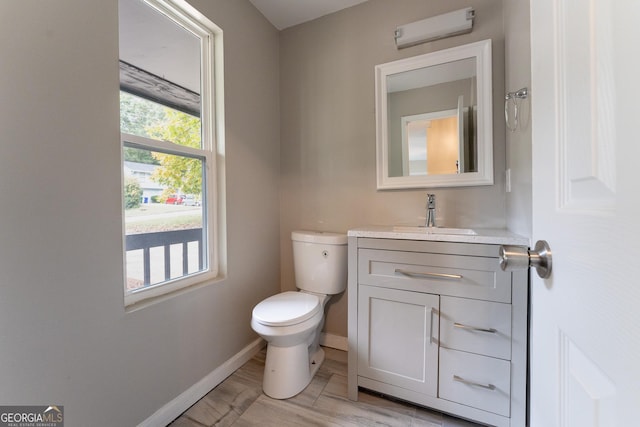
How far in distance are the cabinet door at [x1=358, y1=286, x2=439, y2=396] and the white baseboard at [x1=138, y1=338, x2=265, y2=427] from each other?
2.57 feet

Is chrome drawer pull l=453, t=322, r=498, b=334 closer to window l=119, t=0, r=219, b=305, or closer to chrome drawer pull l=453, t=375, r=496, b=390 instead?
chrome drawer pull l=453, t=375, r=496, b=390

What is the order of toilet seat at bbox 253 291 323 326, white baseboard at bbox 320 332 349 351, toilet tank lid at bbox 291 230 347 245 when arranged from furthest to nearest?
white baseboard at bbox 320 332 349 351 < toilet tank lid at bbox 291 230 347 245 < toilet seat at bbox 253 291 323 326

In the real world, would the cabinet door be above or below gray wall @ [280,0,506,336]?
below

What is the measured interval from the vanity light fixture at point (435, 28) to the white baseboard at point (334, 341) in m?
2.05

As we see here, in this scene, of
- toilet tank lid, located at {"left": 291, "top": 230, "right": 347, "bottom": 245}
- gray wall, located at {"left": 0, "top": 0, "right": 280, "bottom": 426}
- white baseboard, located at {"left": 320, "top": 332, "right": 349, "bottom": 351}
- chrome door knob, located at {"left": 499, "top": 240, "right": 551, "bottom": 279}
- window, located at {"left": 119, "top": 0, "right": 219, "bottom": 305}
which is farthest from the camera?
white baseboard, located at {"left": 320, "top": 332, "right": 349, "bottom": 351}

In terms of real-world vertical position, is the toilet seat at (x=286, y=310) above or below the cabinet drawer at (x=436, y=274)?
below

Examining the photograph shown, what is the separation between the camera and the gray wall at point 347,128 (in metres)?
1.49

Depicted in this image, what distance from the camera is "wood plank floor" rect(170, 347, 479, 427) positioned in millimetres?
1219

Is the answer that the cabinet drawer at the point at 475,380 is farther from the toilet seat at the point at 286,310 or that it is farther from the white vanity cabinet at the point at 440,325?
the toilet seat at the point at 286,310

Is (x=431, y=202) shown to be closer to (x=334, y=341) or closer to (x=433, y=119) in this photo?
(x=433, y=119)

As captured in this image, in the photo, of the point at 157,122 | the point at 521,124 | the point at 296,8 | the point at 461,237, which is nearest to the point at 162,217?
the point at 157,122

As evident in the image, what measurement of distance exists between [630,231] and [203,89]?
1796 millimetres
